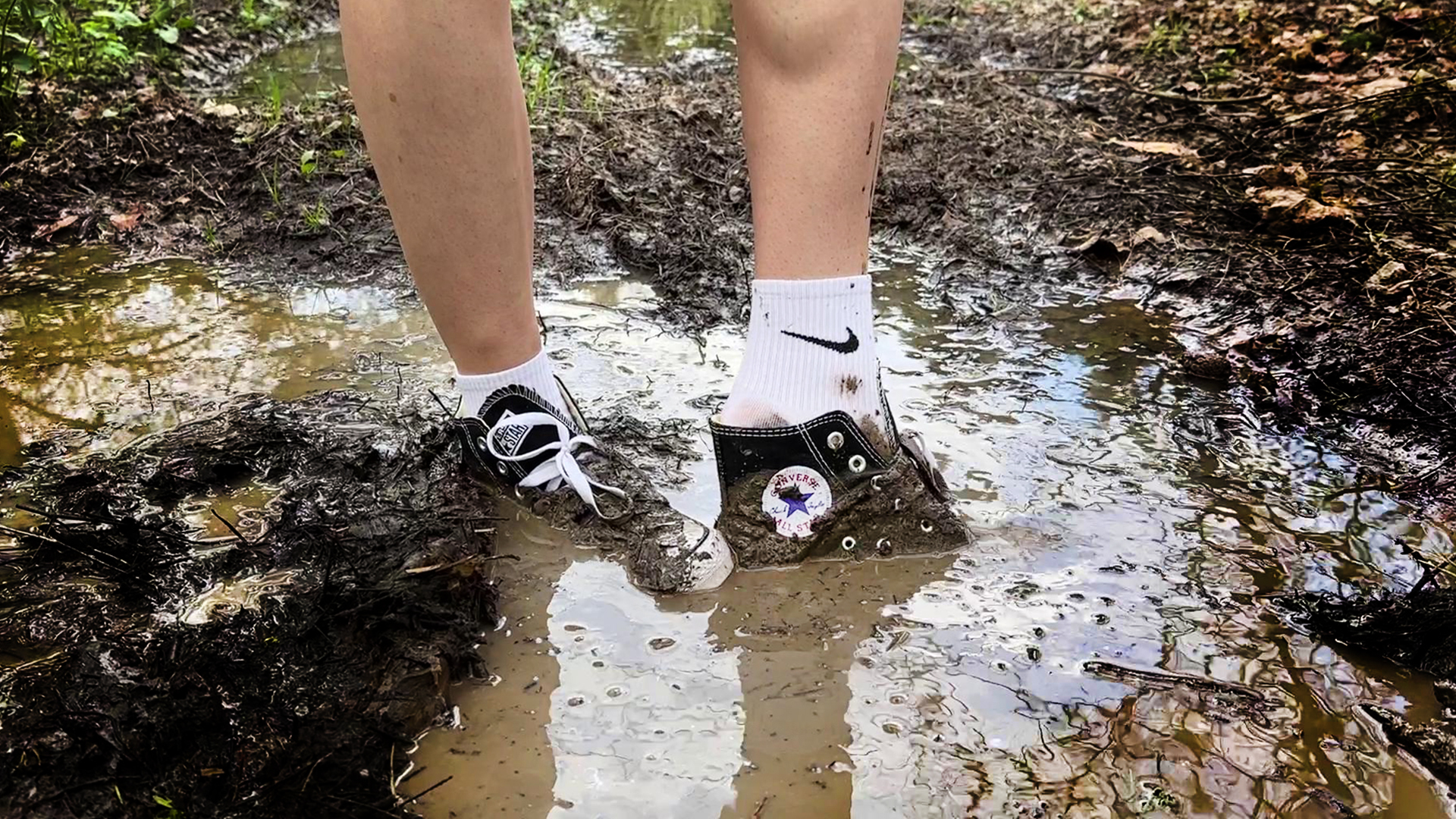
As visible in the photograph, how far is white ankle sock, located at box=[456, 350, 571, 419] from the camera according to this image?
162 centimetres

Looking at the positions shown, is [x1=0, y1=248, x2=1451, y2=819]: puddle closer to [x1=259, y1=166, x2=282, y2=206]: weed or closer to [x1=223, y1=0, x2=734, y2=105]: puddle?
[x1=259, y1=166, x2=282, y2=206]: weed

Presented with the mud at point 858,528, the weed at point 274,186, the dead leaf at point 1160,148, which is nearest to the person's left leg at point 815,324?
the mud at point 858,528

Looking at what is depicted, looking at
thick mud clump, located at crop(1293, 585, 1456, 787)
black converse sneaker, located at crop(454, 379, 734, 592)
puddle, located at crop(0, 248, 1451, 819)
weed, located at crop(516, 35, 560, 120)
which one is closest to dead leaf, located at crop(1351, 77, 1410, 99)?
puddle, located at crop(0, 248, 1451, 819)

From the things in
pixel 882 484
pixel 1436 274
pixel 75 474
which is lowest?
pixel 75 474

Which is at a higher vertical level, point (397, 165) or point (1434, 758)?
point (397, 165)

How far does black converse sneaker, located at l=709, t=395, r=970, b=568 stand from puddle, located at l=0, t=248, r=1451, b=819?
41 mm

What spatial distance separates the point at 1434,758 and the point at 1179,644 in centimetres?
30

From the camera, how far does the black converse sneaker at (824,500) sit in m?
1.54

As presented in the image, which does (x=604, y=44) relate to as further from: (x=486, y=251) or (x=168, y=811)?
(x=168, y=811)

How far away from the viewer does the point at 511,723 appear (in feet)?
4.18

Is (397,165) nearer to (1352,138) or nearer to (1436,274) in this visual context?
(1436,274)

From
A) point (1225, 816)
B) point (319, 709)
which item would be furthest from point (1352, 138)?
point (319, 709)

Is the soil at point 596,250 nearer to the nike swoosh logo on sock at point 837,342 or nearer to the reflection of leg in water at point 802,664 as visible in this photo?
the reflection of leg in water at point 802,664

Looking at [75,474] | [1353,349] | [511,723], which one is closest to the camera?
[511,723]
